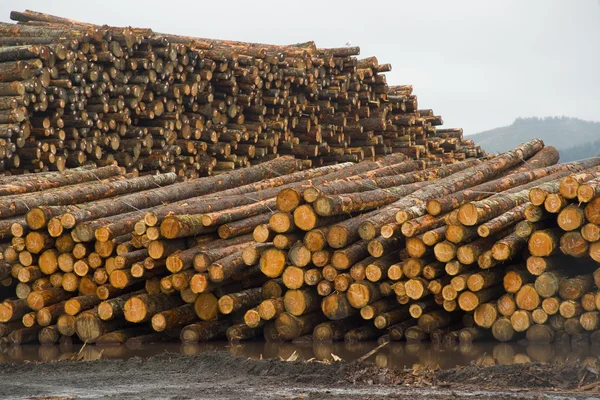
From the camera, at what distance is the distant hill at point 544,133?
49281mm

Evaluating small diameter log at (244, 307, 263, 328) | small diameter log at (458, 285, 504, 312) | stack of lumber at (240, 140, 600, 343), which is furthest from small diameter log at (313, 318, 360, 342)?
small diameter log at (458, 285, 504, 312)

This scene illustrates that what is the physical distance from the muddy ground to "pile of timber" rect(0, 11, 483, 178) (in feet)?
24.5

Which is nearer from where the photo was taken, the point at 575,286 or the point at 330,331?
the point at 575,286

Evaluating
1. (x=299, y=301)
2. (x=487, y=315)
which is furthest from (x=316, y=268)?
(x=487, y=315)

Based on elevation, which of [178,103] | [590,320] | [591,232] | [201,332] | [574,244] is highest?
[178,103]

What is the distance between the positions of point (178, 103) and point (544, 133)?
39826mm

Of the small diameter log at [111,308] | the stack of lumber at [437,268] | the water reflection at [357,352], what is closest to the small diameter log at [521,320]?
the stack of lumber at [437,268]

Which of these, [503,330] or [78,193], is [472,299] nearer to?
[503,330]

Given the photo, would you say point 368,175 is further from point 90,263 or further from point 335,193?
point 90,263

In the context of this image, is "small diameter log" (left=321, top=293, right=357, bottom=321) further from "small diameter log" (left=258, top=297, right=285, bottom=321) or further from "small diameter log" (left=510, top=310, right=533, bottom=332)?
"small diameter log" (left=510, top=310, right=533, bottom=332)

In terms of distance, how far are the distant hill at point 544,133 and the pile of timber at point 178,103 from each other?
1101 inches

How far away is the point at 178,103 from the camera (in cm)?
1658

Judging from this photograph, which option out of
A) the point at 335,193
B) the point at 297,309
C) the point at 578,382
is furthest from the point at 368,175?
the point at 578,382

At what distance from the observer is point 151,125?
16578 mm
